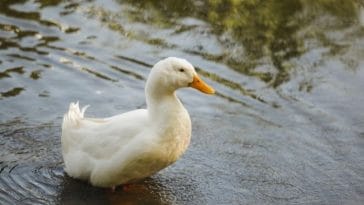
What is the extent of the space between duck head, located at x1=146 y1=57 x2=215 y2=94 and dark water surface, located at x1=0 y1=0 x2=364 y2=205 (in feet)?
3.46

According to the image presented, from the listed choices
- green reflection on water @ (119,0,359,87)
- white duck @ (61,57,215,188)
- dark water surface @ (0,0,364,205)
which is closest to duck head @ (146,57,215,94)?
white duck @ (61,57,215,188)

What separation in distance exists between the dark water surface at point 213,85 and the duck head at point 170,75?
1.06 metres

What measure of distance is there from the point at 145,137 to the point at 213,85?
9.83 feet

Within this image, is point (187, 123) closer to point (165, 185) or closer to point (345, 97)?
point (165, 185)

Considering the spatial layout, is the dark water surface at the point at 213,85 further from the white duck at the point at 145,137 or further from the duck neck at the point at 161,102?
the duck neck at the point at 161,102

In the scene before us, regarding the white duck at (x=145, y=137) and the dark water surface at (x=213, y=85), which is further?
the dark water surface at (x=213, y=85)

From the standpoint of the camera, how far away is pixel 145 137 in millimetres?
6012

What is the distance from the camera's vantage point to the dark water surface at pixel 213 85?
261 inches

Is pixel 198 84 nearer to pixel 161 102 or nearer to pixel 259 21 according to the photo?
pixel 161 102

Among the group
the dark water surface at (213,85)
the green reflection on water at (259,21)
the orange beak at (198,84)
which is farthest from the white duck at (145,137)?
the green reflection on water at (259,21)

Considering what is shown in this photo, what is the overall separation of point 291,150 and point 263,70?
84.9 inches

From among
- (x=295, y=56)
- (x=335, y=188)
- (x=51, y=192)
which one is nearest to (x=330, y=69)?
(x=295, y=56)

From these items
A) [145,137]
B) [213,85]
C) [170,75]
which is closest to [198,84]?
[170,75]

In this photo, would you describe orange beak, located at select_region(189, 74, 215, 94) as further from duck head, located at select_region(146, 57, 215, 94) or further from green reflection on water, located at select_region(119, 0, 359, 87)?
green reflection on water, located at select_region(119, 0, 359, 87)
